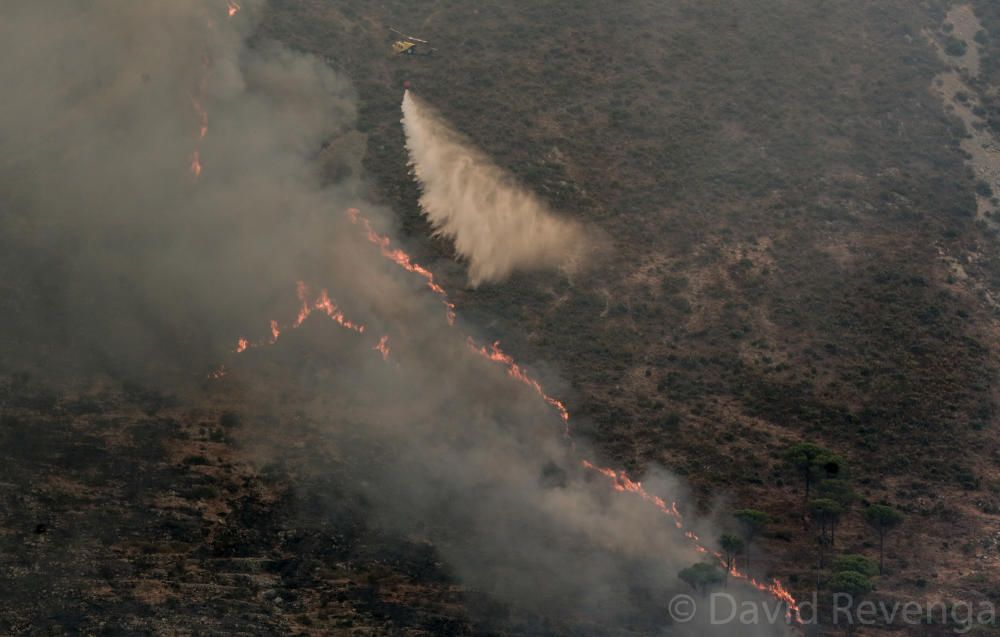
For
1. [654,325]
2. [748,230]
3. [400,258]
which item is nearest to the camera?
[400,258]

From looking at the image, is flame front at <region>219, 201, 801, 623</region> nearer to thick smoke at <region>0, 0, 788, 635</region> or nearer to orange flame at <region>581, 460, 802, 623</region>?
orange flame at <region>581, 460, 802, 623</region>

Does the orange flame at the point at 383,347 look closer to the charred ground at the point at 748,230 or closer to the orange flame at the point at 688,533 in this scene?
the charred ground at the point at 748,230

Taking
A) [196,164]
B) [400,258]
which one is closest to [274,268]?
[400,258]

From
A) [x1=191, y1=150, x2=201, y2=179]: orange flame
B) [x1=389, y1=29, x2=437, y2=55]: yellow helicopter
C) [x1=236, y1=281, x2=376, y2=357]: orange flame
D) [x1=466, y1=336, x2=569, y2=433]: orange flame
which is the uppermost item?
[x1=389, y1=29, x2=437, y2=55]: yellow helicopter

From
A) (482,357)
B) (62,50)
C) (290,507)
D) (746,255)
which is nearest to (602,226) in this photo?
(746,255)

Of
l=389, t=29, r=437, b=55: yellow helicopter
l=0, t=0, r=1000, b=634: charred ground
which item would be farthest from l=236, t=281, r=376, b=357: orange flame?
l=389, t=29, r=437, b=55: yellow helicopter

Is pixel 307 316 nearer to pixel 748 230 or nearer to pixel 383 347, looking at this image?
pixel 383 347
